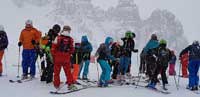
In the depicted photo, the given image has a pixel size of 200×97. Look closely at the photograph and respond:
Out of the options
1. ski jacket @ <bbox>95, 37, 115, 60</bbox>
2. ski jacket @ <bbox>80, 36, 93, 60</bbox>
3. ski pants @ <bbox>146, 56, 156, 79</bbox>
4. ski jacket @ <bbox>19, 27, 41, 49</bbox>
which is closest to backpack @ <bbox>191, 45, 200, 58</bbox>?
ski pants @ <bbox>146, 56, 156, 79</bbox>

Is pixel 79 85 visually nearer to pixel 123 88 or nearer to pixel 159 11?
pixel 123 88

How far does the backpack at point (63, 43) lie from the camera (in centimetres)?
1404

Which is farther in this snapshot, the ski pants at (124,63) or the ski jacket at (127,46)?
the ski pants at (124,63)

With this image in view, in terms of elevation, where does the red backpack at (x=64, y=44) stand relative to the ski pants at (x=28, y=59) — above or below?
above

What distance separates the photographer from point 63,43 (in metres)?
14.0

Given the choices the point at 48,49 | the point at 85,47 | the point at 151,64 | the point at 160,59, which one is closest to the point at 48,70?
the point at 48,49

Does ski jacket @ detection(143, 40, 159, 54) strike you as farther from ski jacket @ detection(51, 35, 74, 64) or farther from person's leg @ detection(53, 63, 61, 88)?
person's leg @ detection(53, 63, 61, 88)

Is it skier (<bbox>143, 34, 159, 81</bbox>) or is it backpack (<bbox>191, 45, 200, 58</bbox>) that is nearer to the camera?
skier (<bbox>143, 34, 159, 81</bbox>)

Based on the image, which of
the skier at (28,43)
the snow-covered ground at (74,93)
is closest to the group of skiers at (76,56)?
the skier at (28,43)

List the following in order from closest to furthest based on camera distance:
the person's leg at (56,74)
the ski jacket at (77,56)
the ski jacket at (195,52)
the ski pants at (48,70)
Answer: the person's leg at (56,74), the ski pants at (48,70), the ski jacket at (195,52), the ski jacket at (77,56)

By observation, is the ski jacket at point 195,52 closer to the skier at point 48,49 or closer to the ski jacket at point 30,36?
the skier at point 48,49

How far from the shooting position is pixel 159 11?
3888 inches

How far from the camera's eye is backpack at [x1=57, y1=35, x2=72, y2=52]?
14.0 meters

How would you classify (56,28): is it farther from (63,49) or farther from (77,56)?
(77,56)
